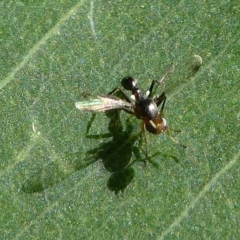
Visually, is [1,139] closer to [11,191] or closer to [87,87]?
[11,191]

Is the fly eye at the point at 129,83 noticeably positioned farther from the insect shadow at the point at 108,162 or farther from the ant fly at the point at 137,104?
the insect shadow at the point at 108,162

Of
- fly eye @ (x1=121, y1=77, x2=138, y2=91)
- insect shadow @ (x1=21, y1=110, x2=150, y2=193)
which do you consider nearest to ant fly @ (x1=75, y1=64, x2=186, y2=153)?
fly eye @ (x1=121, y1=77, x2=138, y2=91)

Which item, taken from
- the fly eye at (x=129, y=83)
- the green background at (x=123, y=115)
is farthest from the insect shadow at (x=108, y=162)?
the fly eye at (x=129, y=83)

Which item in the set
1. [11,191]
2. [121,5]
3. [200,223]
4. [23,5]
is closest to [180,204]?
[200,223]

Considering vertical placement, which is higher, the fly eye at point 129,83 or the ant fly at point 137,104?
the fly eye at point 129,83

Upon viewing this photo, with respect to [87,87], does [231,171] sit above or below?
below

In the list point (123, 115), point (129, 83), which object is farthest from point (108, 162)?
point (129, 83)

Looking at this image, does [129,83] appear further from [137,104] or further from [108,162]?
[108,162]
